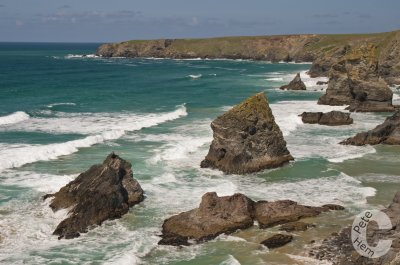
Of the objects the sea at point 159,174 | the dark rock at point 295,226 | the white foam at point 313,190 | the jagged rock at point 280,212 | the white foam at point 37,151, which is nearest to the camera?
the sea at point 159,174

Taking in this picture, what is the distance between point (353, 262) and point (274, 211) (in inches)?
264

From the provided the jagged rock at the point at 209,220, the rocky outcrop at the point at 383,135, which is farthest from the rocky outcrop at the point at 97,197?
the rocky outcrop at the point at 383,135

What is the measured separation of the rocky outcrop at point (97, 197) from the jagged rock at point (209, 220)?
3.45 metres

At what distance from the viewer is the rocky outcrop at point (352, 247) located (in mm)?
19766

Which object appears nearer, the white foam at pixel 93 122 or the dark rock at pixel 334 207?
the dark rock at pixel 334 207

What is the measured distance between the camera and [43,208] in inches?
1129

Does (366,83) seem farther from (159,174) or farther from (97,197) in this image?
(97,197)

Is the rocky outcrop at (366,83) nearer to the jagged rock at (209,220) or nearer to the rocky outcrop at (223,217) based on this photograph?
the rocky outcrop at (223,217)

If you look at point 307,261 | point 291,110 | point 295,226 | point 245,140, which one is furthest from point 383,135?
point 307,261

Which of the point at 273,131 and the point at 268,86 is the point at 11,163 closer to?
the point at 273,131

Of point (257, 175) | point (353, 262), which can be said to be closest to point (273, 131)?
point (257, 175)

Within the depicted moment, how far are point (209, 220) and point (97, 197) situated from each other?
20.9ft

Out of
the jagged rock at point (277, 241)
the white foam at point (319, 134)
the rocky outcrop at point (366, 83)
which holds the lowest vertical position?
the jagged rock at point (277, 241)

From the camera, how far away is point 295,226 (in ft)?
83.1
